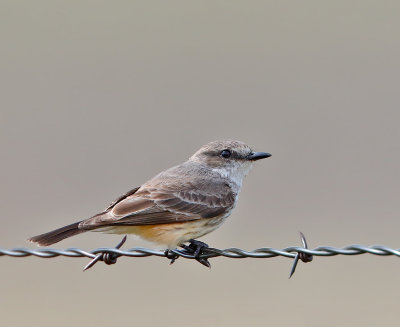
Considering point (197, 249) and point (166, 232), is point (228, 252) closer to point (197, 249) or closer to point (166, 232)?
point (197, 249)

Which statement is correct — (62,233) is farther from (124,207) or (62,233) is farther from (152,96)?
(152,96)

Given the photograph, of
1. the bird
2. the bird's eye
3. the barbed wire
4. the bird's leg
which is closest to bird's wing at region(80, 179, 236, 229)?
the bird

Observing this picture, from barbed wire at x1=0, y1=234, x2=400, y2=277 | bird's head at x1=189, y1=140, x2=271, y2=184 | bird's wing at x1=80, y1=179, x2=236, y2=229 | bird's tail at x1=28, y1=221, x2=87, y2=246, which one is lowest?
barbed wire at x1=0, y1=234, x2=400, y2=277

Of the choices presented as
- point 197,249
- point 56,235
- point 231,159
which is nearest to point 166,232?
point 197,249

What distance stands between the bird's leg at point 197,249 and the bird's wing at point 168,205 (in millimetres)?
249

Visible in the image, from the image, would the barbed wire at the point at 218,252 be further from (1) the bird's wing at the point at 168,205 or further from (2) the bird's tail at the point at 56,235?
(2) the bird's tail at the point at 56,235

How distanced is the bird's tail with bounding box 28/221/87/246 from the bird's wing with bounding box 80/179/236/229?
0.10 m

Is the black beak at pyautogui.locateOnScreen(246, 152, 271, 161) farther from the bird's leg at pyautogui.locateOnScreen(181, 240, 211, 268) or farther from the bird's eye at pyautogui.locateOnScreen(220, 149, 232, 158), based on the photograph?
the bird's leg at pyautogui.locateOnScreen(181, 240, 211, 268)

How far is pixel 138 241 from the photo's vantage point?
256 inches

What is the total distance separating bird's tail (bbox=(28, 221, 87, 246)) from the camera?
19.7 feet

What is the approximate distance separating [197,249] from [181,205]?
63cm

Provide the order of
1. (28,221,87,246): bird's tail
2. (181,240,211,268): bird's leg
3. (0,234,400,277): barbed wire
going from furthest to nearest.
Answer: (28,221,87,246): bird's tail < (181,240,211,268): bird's leg < (0,234,400,277): barbed wire

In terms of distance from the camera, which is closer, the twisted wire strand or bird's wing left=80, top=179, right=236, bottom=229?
the twisted wire strand

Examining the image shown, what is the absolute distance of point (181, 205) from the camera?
6.51 meters
